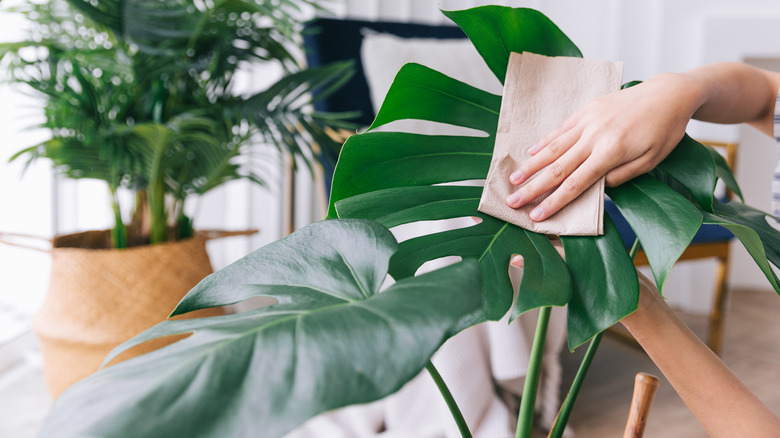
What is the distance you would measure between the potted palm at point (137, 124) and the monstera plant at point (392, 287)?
0.76 m

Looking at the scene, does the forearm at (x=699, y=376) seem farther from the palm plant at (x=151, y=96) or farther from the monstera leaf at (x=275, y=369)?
the palm plant at (x=151, y=96)

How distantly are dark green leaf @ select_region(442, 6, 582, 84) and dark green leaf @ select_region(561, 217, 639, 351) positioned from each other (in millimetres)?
153

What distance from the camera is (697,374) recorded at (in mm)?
422

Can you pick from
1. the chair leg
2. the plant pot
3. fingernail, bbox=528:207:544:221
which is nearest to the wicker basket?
the plant pot

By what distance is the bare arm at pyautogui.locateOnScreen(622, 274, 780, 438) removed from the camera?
0.41 m

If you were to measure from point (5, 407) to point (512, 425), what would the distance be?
1105 mm

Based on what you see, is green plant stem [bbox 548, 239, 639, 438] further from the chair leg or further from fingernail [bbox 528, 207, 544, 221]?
the chair leg

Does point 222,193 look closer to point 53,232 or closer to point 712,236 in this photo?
point 53,232

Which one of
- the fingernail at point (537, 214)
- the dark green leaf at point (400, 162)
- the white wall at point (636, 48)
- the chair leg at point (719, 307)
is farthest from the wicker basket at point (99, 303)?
the chair leg at point (719, 307)

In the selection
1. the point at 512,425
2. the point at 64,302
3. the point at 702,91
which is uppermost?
the point at 702,91

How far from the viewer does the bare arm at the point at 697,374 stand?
410 mm

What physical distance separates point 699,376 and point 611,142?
0.17 metres

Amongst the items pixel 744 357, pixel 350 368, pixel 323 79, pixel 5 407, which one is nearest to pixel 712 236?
pixel 744 357

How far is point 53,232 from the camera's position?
1.70 m
